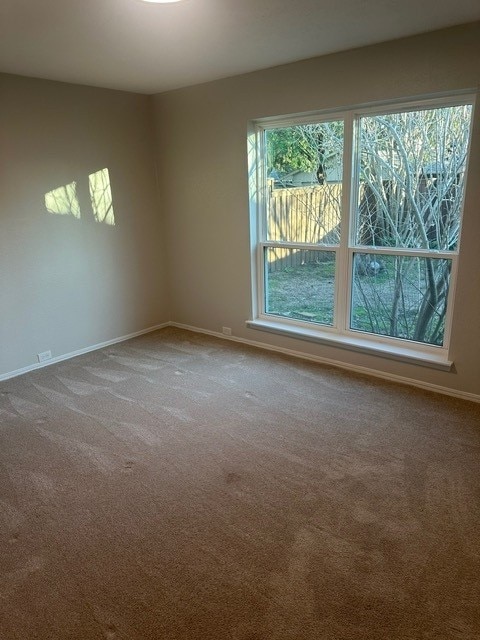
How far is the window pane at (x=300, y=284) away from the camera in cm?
372

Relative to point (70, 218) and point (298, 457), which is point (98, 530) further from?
point (70, 218)

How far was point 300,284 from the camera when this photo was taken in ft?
12.8

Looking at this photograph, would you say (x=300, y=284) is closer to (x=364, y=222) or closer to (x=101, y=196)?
(x=364, y=222)

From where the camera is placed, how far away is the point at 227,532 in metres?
1.97

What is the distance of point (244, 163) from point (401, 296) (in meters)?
1.79

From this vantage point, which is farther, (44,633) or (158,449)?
(158,449)

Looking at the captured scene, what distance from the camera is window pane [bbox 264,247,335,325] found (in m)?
3.72

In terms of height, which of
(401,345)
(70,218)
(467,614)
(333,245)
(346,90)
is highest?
(346,90)

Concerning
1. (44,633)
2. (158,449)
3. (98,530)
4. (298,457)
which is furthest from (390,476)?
(44,633)

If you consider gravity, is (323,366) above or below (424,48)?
below

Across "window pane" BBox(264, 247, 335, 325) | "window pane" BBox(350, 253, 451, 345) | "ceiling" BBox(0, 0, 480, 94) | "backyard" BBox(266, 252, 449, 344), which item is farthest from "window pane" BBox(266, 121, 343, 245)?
"ceiling" BBox(0, 0, 480, 94)

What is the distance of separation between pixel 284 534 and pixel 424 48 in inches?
118

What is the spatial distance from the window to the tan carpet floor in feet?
2.02

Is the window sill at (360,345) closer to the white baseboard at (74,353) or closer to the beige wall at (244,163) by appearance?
the beige wall at (244,163)
